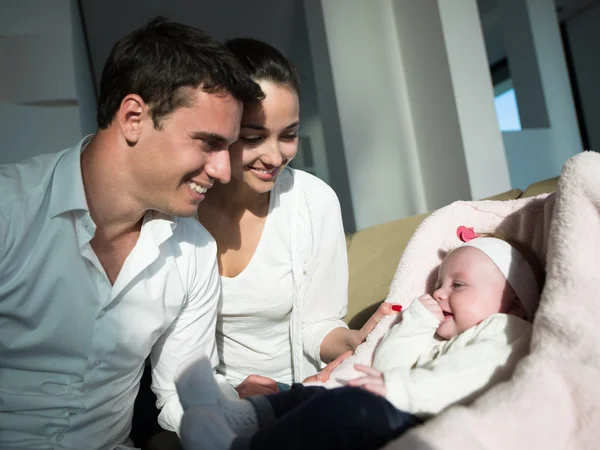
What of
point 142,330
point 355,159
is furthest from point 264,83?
point 355,159

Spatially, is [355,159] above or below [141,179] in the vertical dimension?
above

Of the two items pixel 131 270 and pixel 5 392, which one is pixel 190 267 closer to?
pixel 131 270

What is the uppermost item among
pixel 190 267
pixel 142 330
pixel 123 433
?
pixel 190 267

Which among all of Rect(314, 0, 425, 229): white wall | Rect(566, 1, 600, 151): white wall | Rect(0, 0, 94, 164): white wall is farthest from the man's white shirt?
Rect(566, 1, 600, 151): white wall

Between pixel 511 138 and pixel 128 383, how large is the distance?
2.63m

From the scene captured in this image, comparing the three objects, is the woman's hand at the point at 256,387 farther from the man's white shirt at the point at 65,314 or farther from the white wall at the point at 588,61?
the white wall at the point at 588,61

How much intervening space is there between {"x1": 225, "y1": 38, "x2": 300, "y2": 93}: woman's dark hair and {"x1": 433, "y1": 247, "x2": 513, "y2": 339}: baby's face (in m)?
0.56

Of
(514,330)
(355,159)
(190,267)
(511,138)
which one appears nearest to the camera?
(514,330)

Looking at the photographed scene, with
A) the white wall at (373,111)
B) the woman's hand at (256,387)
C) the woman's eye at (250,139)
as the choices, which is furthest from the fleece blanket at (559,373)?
the white wall at (373,111)

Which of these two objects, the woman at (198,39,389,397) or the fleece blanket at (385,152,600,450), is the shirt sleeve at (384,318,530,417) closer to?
the fleece blanket at (385,152,600,450)

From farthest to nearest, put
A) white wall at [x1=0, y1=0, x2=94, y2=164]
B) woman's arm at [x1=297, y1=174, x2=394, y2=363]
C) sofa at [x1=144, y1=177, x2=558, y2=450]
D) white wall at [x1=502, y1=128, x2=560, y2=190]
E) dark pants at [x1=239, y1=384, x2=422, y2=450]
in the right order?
white wall at [x1=502, y1=128, x2=560, y2=190] < white wall at [x1=0, y1=0, x2=94, y2=164] < sofa at [x1=144, y1=177, x2=558, y2=450] < woman's arm at [x1=297, y1=174, x2=394, y2=363] < dark pants at [x1=239, y1=384, x2=422, y2=450]

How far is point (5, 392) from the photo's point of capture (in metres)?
0.94

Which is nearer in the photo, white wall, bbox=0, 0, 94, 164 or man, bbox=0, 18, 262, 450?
man, bbox=0, 18, 262, 450

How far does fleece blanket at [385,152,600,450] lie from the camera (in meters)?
0.64
